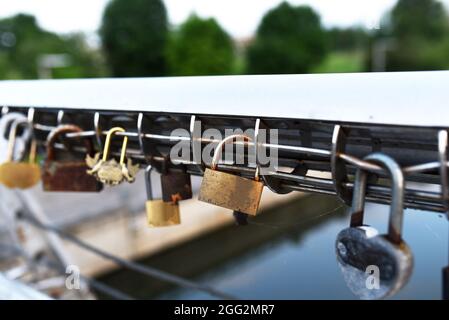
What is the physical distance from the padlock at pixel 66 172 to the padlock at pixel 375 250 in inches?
19.8

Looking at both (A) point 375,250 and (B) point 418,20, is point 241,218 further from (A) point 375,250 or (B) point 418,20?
(B) point 418,20

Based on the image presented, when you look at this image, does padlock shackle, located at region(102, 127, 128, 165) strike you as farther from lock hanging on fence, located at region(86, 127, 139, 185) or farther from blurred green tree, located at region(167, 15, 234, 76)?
blurred green tree, located at region(167, 15, 234, 76)

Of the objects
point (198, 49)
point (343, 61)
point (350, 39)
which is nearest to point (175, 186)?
point (198, 49)

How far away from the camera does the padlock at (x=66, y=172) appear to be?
0.86 metres

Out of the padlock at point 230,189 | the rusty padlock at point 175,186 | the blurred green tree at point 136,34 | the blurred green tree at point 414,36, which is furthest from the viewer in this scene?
the blurred green tree at point 414,36

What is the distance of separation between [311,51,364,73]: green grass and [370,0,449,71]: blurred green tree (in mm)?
614

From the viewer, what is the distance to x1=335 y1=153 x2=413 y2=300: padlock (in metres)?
0.46

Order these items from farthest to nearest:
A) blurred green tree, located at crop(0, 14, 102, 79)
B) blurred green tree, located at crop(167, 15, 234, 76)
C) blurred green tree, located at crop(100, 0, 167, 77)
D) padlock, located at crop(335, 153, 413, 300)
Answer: blurred green tree, located at crop(100, 0, 167, 77) < blurred green tree, located at crop(167, 15, 234, 76) < blurred green tree, located at crop(0, 14, 102, 79) < padlock, located at crop(335, 153, 413, 300)

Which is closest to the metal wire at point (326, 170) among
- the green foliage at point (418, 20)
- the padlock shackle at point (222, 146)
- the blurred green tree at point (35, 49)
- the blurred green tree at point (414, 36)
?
the padlock shackle at point (222, 146)

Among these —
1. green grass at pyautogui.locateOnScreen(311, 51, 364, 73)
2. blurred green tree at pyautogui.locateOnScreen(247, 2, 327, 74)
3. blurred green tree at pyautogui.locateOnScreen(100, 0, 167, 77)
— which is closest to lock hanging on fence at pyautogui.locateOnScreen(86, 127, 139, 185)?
blurred green tree at pyautogui.locateOnScreen(100, 0, 167, 77)

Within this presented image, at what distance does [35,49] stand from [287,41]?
22.2 feet

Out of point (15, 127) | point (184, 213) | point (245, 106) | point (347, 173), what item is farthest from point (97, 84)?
point (184, 213)

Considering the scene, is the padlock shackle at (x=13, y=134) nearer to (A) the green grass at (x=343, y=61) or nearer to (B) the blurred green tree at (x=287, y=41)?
(B) the blurred green tree at (x=287, y=41)
